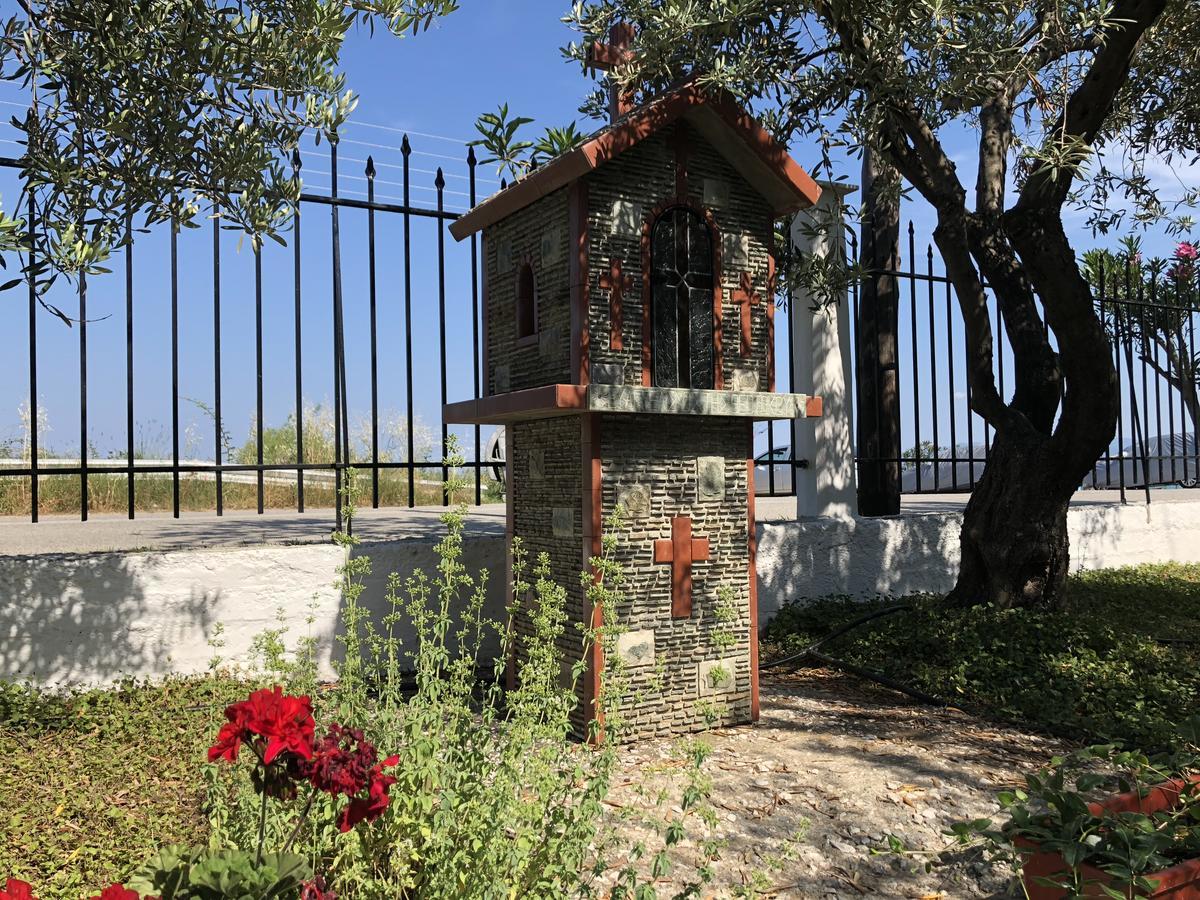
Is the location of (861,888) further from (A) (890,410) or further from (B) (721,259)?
(A) (890,410)

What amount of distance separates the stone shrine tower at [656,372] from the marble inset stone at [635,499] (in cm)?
1

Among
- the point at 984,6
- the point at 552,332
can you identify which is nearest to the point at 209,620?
the point at 552,332

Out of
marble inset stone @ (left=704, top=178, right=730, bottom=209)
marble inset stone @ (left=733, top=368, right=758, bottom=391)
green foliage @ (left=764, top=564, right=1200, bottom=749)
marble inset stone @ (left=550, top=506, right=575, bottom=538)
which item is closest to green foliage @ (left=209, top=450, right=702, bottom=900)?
marble inset stone @ (left=550, top=506, right=575, bottom=538)

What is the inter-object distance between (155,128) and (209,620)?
10.5 ft

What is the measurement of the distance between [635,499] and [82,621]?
3.70 m

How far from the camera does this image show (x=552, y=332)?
223 inches

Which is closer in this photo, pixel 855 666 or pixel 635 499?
pixel 635 499

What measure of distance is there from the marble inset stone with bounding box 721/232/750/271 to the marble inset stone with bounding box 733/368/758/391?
669mm

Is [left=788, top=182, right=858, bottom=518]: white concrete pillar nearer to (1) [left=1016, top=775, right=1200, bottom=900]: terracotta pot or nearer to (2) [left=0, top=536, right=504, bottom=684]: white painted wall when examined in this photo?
(2) [left=0, top=536, right=504, bottom=684]: white painted wall

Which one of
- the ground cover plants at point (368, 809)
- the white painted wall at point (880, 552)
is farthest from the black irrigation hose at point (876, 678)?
the ground cover plants at point (368, 809)

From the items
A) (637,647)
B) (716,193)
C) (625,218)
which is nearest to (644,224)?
(625,218)

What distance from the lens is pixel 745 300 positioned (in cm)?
595

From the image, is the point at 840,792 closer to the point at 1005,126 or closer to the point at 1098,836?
the point at 1098,836

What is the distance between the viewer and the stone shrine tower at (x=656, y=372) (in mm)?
5402
